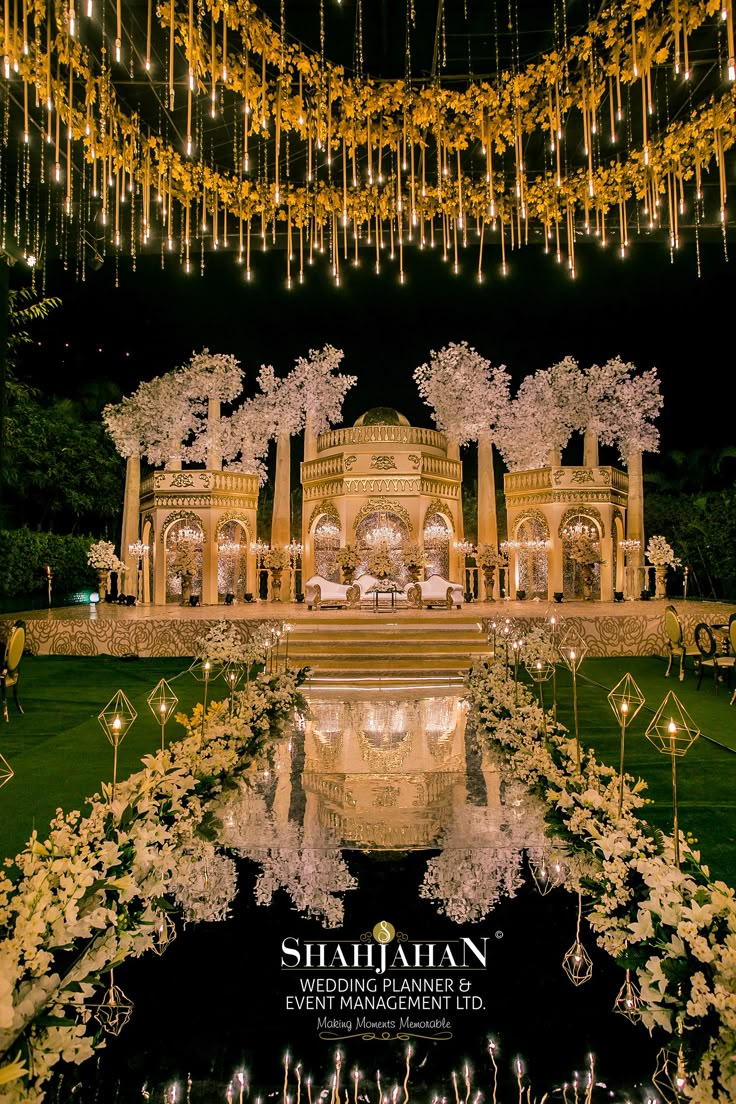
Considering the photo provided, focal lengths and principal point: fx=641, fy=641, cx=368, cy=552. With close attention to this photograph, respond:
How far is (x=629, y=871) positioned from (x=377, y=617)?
8864mm

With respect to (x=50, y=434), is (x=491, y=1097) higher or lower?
lower

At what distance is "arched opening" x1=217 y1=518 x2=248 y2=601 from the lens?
18.7m

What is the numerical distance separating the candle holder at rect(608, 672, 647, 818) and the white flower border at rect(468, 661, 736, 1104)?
0.54 feet

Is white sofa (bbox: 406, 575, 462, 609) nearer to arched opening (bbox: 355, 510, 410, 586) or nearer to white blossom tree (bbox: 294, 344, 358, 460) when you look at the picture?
arched opening (bbox: 355, 510, 410, 586)

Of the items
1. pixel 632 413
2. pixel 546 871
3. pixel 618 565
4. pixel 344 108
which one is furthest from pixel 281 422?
pixel 546 871

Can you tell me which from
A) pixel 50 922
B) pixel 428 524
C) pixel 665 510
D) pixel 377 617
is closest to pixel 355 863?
pixel 50 922

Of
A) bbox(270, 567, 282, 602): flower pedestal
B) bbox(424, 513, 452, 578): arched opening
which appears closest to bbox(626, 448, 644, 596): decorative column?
bbox(424, 513, 452, 578): arched opening

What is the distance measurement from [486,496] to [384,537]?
3421 millimetres

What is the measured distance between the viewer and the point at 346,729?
6.62 m

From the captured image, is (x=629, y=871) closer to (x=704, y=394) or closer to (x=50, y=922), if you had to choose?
(x=50, y=922)

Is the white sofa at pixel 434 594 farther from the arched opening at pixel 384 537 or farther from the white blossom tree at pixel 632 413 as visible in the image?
the white blossom tree at pixel 632 413

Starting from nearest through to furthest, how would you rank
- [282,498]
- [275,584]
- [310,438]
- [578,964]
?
1. [578,964]
2. [275,584]
3. [282,498]
4. [310,438]

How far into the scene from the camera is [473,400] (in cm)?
1922

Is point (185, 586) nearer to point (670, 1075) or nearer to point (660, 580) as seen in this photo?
point (660, 580)
